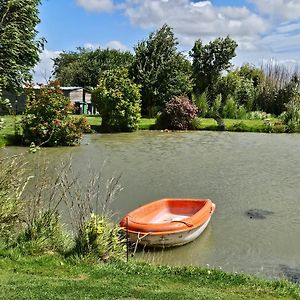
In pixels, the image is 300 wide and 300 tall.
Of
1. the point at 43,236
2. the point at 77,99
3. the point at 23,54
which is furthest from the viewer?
Answer: the point at 77,99

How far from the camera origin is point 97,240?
6027 mm

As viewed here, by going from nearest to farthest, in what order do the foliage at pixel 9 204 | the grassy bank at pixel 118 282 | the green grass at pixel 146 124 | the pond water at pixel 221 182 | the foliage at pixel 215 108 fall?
the grassy bank at pixel 118 282 → the foliage at pixel 9 204 → the pond water at pixel 221 182 → the green grass at pixel 146 124 → the foliage at pixel 215 108

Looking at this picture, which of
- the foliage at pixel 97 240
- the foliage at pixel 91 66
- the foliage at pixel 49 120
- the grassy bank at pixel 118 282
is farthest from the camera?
the foliage at pixel 91 66

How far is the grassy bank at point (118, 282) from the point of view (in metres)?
4.57

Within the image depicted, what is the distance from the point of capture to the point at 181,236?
8.20m

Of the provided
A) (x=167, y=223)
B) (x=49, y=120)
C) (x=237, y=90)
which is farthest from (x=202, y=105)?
(x=167, y=223)

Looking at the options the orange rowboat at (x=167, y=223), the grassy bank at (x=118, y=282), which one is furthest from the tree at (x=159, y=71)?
the grassy bank at (x=118, y=282)

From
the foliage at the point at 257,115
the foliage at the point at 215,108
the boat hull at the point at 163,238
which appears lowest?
the boat hull at the point at 163,238

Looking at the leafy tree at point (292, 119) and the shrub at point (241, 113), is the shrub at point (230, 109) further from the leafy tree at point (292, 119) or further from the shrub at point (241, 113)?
the leafy tree at point (292, 119)

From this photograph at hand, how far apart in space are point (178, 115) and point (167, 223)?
21369 mm

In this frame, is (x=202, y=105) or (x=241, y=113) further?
(x=202, y=105)

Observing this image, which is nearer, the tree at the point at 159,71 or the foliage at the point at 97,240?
the foliage at the point at 97,240

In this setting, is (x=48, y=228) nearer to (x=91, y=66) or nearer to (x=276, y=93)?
(x=276, y=93)

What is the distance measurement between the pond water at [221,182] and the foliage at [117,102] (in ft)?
3.40
